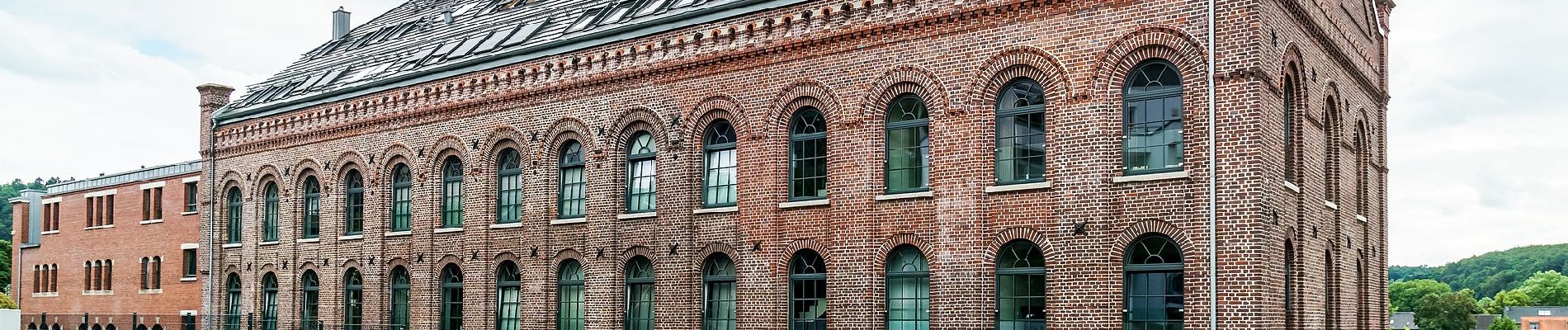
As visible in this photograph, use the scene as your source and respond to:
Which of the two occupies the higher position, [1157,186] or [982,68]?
[982,68]

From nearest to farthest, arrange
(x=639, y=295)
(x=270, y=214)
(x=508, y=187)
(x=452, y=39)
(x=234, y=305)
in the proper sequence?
(x=639, y=295), (x=508, y=187), (x=452, y=39), (x=270, y=214), (x=234, y=305)

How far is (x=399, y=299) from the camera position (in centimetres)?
3400

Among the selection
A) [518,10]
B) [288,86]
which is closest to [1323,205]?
[518,10]

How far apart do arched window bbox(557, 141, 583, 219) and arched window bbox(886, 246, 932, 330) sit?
25.3 ft

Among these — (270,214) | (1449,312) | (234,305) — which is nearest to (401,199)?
(270,214)

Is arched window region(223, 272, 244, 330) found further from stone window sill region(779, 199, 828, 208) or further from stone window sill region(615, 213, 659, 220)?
stone window sill region(779, 199, 828, 208)

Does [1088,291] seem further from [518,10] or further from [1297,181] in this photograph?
[518,10]

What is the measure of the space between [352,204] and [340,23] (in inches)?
492

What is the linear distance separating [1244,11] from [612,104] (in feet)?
40.8

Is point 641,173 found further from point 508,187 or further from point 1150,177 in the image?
point 1150,177

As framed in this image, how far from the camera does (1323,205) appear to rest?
951 inches

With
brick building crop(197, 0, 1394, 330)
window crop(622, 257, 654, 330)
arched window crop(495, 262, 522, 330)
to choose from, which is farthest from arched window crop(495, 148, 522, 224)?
window crop(622, 257, 654, 330)

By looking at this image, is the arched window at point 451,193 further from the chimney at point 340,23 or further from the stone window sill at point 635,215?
the chimney at point 340,23

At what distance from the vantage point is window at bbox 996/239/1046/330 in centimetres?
2225
